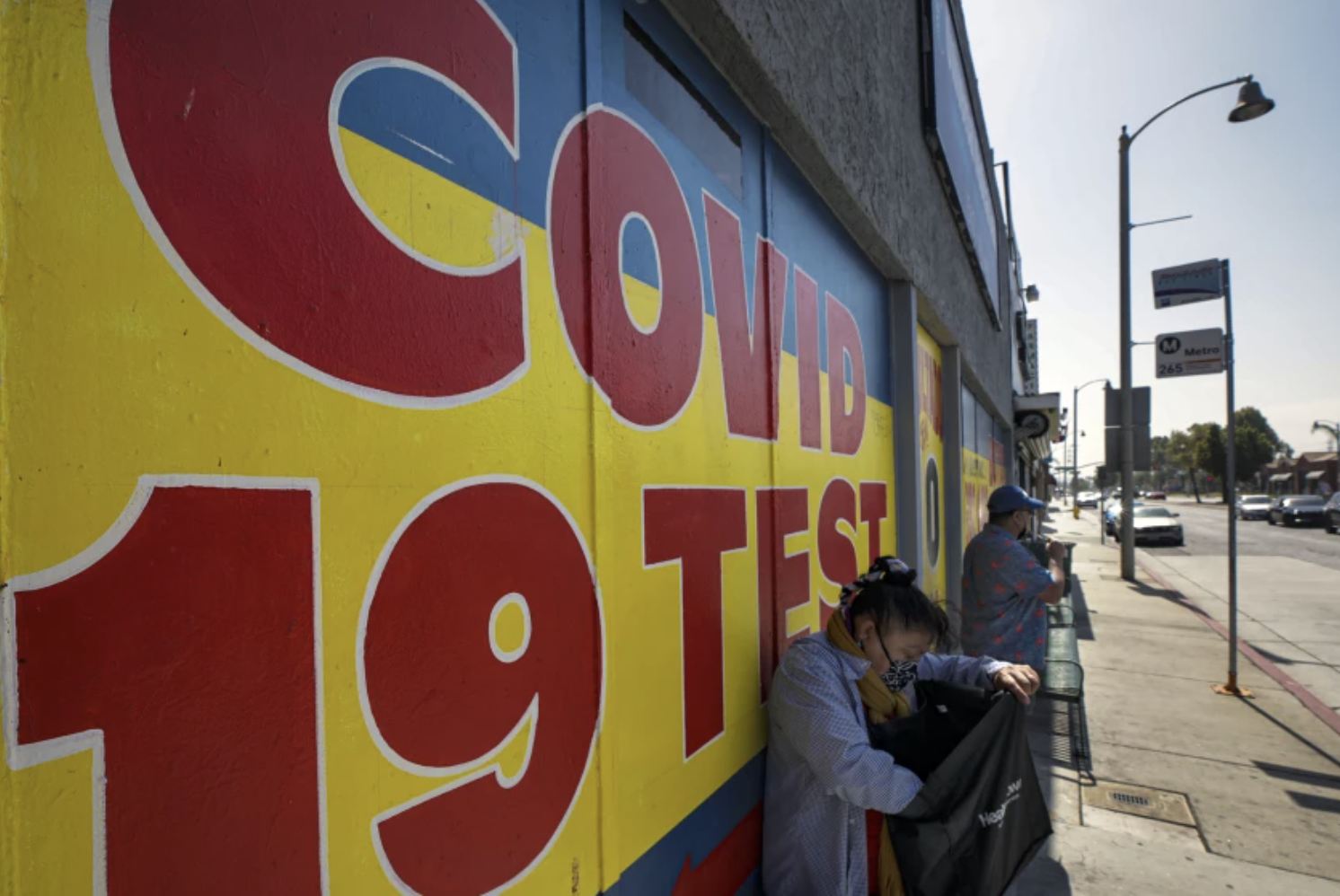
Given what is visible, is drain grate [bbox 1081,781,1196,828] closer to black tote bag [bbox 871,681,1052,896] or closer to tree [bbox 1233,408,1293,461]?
black tote bag [bbox 871,681,1052,896]

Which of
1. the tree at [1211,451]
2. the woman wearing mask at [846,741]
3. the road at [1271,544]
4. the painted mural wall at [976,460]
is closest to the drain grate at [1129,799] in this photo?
the woman wearing mask at [846,741]

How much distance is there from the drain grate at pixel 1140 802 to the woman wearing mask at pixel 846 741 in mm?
2818

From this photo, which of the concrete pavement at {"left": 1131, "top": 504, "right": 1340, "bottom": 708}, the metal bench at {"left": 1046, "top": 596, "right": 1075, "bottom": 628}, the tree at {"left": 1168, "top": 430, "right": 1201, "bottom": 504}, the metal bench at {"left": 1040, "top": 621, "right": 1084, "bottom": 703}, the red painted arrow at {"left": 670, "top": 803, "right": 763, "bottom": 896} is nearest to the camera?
the red painted arrow at {"left": 670, "top": 803, "right": 763, "bottom": 896}

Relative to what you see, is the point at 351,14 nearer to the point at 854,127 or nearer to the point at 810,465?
the point at 810,465

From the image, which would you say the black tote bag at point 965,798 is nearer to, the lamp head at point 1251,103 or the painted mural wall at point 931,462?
the painted mural wall at point 931,462

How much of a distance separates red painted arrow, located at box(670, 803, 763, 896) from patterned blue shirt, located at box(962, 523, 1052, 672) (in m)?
2.47

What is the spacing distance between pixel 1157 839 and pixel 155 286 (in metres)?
5.19

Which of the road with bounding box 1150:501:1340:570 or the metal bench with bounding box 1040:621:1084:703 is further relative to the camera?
the road with bounding box 1150:501:1340:570

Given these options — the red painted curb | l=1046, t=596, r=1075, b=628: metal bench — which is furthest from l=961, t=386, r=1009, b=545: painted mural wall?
the red painted curb

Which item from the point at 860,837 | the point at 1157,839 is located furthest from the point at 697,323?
the point at 1157,839

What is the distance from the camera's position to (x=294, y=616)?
103cm

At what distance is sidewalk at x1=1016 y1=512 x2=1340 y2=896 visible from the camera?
3607mm

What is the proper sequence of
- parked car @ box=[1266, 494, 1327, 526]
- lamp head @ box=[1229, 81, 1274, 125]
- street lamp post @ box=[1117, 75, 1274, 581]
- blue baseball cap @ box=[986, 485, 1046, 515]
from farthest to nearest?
parked car @ box=[1266, 494, 1327, 526] < street lamp post @ box=[1117, 75, 1274, 581] < lamp head @ box=[1229, 81, 1274, 125] < blue baseball cap @ box=[986, 485, 1046, 515]

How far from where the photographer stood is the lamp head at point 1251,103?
34.7 feet
